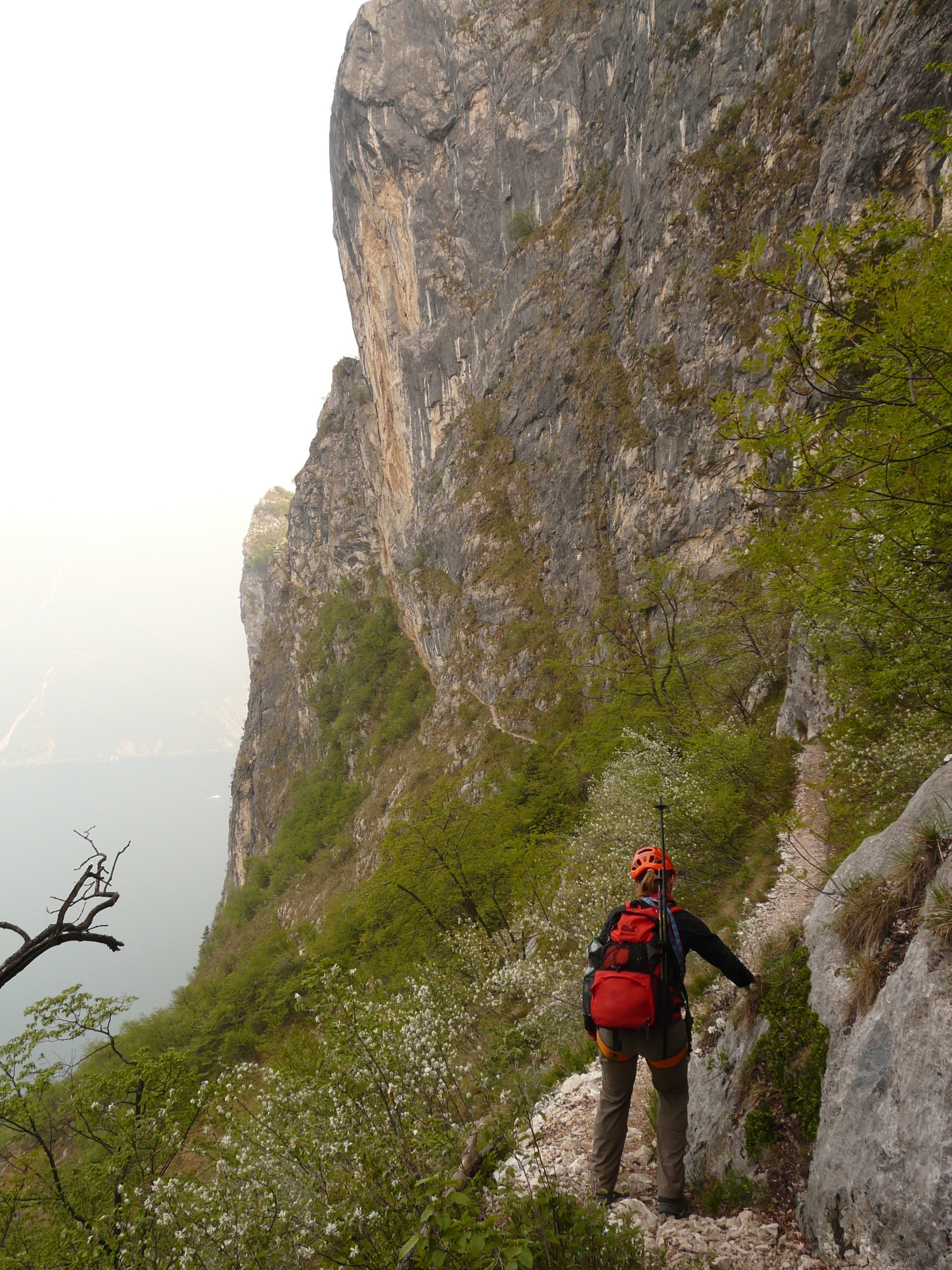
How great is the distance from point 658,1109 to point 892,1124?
1.39 m

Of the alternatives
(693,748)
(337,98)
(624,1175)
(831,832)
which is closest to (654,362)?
(693,748)

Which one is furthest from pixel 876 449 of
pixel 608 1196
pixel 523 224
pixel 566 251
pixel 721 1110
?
pixel 523 224

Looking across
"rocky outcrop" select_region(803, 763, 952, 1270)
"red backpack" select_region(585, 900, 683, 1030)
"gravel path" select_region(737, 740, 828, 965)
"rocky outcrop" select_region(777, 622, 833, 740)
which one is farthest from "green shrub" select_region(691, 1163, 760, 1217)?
"rocky outcrop" select_region(777, 622, 833, 740)

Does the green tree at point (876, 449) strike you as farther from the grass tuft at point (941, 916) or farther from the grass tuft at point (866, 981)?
the grass tuft at point (866, 981)

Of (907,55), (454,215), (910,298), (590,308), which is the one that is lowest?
(910,298)

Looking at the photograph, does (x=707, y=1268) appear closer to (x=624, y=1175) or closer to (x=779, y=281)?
(x=624, y=1175)

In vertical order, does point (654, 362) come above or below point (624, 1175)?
above

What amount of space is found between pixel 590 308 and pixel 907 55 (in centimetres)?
1667

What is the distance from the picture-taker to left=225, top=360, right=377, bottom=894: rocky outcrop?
173 feet

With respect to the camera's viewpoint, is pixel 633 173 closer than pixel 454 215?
Yes

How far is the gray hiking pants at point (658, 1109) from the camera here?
10.9ft

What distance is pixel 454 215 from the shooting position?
3806cm

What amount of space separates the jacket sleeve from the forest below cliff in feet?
1.12

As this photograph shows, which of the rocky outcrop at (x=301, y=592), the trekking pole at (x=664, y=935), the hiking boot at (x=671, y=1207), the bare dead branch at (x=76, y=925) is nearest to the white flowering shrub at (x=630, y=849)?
the hiking boot at (x=671, y=1207)
